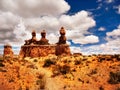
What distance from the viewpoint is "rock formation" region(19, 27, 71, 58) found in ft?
215

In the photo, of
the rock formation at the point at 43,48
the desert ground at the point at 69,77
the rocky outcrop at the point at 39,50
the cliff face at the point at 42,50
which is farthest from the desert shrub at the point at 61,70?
the rocky outcrop at the point at 39,50

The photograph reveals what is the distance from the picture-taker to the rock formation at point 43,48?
65662 millimetres

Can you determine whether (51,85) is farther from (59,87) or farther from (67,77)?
(67,77)

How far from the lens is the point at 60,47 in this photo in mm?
66375

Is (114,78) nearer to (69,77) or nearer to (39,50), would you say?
(69,77)

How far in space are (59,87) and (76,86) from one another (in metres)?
2.12

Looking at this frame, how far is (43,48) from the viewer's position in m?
68.5

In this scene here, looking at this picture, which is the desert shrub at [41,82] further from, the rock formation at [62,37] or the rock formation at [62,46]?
the rock formation at [62,37]

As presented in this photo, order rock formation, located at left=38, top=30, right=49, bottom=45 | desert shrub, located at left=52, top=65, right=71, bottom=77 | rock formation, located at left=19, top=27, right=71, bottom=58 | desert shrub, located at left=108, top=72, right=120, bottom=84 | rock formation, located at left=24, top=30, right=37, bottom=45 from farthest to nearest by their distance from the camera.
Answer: rock formation, located at left=24, top=30, right=37, bottom=45 → rock formation, located at left=38, top=30, right=49, bottom=45 → rock formation, located at left=19, top=27, right=71, bottom=58 → desert shrub, located at left=52, top=65, right=71, bottom=77 → desert shrub, located at left=108, top=72, right=120, bottom=84

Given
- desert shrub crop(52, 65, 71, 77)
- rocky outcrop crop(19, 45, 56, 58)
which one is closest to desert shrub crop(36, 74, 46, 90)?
desert shrub crop(52, 65, 71, 77)

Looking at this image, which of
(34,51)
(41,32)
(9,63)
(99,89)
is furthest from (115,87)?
(41,32)

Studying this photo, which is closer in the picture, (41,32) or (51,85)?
(51,85)

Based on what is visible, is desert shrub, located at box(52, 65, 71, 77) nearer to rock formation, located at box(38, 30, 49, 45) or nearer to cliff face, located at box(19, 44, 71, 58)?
cliff face, located at box(19, 44, 71, 58)

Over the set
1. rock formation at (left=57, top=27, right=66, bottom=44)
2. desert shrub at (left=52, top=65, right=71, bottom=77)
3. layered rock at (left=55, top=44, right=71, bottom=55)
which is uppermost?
rock formation at (left=57, top=27, right=66, bottom=44)
